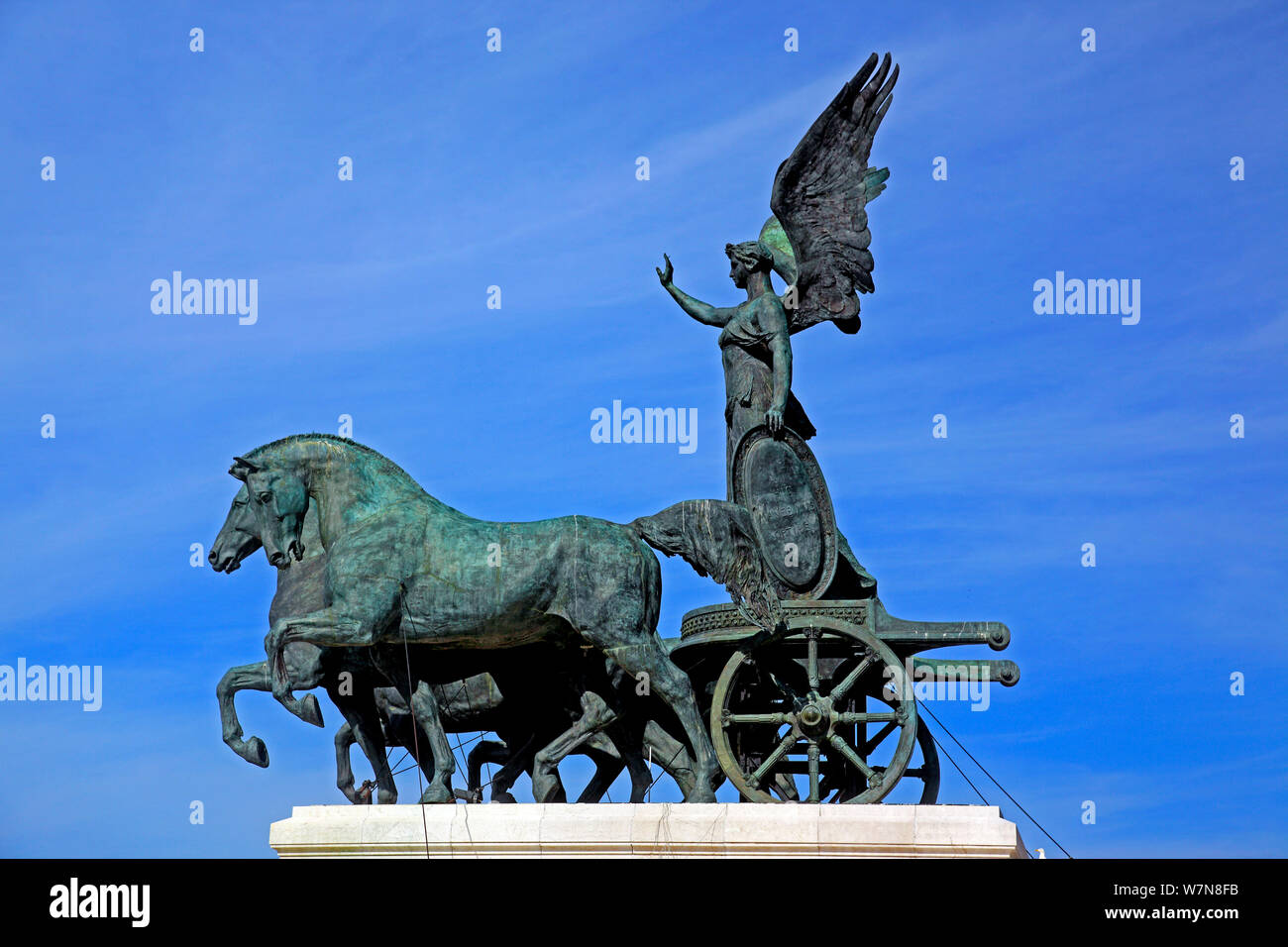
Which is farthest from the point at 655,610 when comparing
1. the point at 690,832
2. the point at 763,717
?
the point at 690,832

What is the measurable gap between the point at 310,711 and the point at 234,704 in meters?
0.63

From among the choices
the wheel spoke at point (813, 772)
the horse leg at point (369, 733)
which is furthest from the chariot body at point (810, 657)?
the horse leg at point (369, 733)

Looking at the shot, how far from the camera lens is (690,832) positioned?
1603 cm

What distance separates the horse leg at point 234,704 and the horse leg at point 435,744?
1097mm

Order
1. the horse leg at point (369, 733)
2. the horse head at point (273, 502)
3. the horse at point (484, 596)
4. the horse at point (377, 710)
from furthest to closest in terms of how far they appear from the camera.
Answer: the horse leg at point (369, 733) → the horse at point (377, 710) → the horse head at point (273, 502) → the horse at point (484, 596)

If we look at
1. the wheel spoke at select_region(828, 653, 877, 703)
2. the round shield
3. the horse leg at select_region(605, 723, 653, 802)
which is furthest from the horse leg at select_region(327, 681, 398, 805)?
the wheel spoke at select_region(828, 653, 877, 703)

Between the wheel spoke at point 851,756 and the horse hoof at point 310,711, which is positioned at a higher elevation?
the horse hoof at point 310,711

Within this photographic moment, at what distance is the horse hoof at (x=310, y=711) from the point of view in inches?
687

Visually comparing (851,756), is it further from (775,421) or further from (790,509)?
(775,421)

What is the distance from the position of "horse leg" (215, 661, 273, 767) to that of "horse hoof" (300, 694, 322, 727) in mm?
382

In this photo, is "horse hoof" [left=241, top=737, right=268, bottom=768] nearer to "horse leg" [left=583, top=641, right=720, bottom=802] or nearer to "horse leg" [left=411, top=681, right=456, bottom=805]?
"horse leg" [left=411, top=681, right=456, bottom=805]

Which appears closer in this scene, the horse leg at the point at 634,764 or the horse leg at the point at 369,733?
the horse leg at the point at 369,733

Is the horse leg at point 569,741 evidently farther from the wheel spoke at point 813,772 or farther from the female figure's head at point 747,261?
the female figure's head at point 747,261
